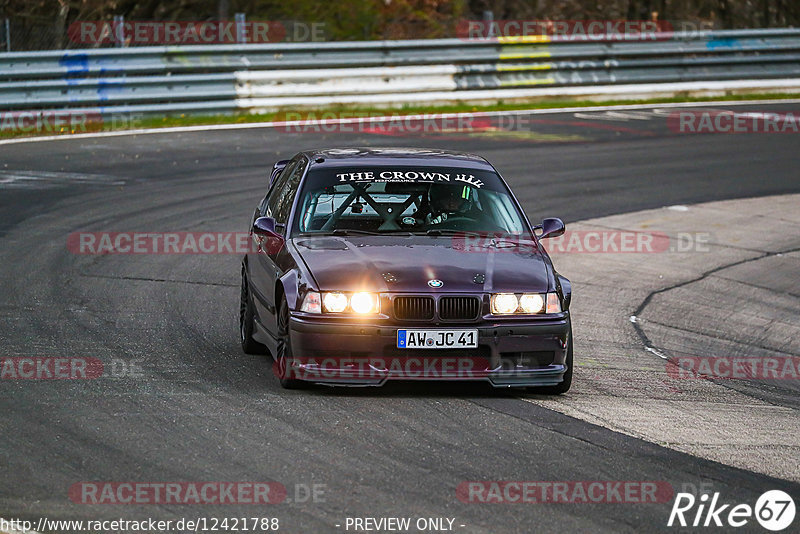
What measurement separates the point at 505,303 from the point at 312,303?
116 centimetres

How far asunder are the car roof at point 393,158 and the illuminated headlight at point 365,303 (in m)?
1.77

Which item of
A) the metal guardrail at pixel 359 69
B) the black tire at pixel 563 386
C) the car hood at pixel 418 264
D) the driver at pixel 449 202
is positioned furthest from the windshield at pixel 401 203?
the metal guardrail at pixel 359 69

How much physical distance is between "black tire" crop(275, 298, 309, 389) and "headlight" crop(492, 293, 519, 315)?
1240 millimetres

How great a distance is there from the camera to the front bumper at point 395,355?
802 centimetres

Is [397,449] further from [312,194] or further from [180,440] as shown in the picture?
[312,194]

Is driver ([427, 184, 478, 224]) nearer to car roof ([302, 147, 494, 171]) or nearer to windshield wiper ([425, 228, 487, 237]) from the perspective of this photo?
windshield wiper ([425, 228, 487, 237])

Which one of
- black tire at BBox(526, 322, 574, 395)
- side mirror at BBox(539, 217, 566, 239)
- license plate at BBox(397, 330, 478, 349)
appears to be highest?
side mirror at BBox(539, 217, 566, 239)

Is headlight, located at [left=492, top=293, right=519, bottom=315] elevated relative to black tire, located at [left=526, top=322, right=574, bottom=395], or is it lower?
elevated

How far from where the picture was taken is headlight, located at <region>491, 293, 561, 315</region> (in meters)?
8.15

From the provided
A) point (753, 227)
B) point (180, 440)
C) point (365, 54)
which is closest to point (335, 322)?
point (180, 440)

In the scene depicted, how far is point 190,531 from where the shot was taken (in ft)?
18.7

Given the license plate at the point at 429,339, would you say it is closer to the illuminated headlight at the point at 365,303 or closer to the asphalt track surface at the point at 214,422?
the illuminated headlight at the point at 365,303

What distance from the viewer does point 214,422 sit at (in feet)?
24.5

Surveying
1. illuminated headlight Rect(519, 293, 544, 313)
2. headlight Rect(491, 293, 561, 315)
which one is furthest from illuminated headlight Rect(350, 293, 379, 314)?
illuminated headlight Rect(519, 293, 544, 313)
